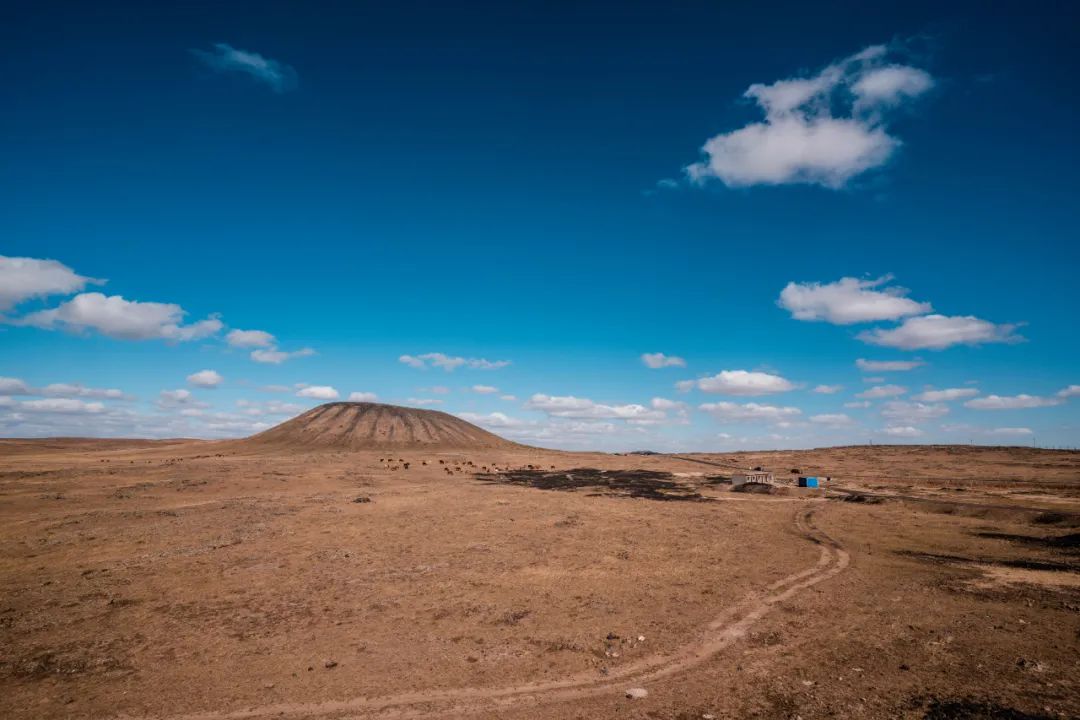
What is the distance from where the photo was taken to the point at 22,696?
36.0 ft

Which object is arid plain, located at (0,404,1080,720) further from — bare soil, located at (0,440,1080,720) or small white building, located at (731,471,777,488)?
small white building, located at (731,471,777,488)

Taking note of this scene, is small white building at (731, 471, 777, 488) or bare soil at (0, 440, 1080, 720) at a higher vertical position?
small white building at (731, 471, 777, 488)

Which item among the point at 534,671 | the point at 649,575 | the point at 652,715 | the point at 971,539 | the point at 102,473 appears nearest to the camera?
the point at 652,715

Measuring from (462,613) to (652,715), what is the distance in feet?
24.4

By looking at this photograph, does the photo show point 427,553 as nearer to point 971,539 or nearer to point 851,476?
point 971,539

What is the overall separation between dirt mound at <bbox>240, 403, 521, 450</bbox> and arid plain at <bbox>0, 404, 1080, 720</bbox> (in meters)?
81.8

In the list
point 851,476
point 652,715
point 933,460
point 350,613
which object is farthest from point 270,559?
point 933,460

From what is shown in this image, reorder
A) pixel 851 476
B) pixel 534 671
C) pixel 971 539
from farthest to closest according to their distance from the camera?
1. pixel 851 476
2. pixel 971 539
3. pixel 534 671

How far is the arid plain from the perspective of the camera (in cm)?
1094

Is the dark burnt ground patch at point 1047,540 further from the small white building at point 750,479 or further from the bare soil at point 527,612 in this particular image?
the small white building at point 750,479

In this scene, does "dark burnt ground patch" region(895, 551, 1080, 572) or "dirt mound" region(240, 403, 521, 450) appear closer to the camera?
"dark burnt ground patch" region(895, 551, 1080, 572)

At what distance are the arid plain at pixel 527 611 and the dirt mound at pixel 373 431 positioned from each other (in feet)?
268

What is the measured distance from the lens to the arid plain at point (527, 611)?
10938 mm

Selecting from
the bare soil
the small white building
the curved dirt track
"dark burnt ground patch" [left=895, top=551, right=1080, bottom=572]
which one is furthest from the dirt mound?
the curved dirt track
